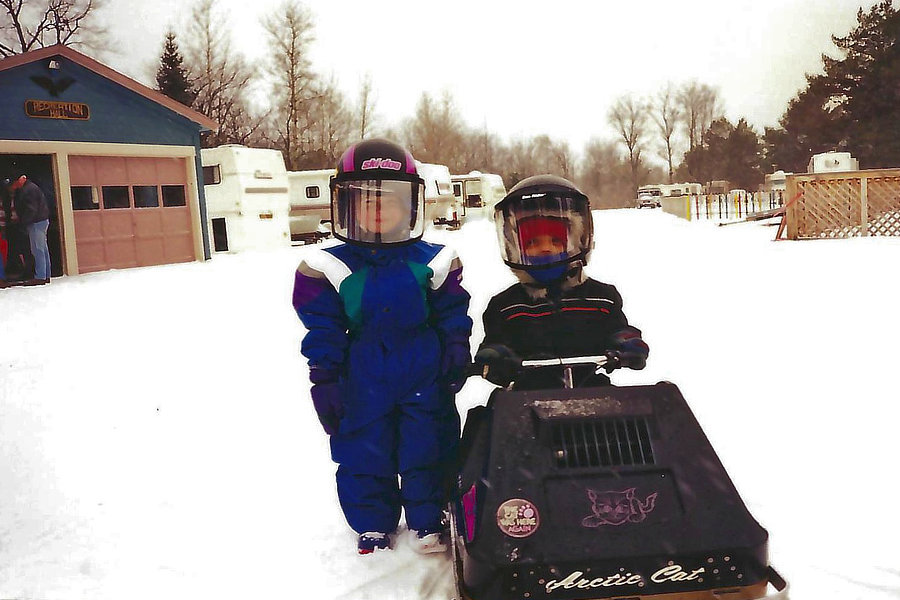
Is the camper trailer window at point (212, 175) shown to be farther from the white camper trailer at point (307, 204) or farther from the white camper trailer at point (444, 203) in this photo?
the white camper trailer at point (444, 203)

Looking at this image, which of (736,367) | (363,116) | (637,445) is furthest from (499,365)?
(736,367)

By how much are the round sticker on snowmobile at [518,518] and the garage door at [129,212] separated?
14.6 metres

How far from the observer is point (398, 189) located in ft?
9.32

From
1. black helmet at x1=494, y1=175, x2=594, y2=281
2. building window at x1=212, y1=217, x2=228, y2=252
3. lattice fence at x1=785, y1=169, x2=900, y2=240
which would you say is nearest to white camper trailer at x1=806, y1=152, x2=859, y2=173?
lattice fence at x1=785, y1=169, x2=900, y2=240

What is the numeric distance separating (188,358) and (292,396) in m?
1.78

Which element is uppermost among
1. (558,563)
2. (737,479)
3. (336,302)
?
(336,302)

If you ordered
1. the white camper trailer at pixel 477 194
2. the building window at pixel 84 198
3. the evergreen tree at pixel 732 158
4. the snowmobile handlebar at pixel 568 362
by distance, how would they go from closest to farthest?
the snowmobile handlebar at pixel 568 362 < the building window at pixel 84 198 < the white camper trailer at pixel 477 194 < the evergreen tree at pixel 732 158

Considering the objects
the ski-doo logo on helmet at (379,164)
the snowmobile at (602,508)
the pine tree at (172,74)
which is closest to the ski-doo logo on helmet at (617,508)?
the snowmobile at (602,508)

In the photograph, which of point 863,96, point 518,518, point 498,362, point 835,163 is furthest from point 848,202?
point 863,96

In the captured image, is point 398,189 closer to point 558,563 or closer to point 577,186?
point 577,186

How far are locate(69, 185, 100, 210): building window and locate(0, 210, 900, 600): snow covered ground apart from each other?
5.92m

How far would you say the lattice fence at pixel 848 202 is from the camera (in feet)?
53.4

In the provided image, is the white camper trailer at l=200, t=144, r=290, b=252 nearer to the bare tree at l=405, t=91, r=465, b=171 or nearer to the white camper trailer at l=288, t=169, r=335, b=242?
the white camper trailer at l=288, t=169, r=335, b=242

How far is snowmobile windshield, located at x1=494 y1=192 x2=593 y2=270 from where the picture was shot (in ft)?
9.18
